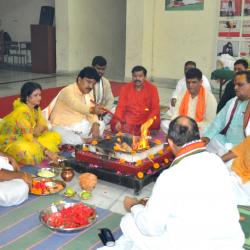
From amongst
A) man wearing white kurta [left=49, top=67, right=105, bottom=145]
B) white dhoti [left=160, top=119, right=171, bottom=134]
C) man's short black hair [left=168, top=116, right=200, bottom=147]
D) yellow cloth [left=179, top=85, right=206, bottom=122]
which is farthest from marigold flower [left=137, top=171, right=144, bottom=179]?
white dhoti [left=160, top=119, right=171, bottom=134]

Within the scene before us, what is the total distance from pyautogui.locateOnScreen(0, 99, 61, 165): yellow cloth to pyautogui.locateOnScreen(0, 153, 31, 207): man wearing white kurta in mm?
751

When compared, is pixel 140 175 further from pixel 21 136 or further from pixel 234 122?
pixel 21 136

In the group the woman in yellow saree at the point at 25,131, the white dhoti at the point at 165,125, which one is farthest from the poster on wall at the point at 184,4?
the woman in yellow saree at the point at 25,131

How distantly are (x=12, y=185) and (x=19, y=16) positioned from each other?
12.1 meters

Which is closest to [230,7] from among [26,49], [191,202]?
[26,49]

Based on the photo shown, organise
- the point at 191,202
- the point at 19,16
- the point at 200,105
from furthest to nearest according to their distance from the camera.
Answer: the point at 19,16 → the point at 200,105 → the point at 191,202

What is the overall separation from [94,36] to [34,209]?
32.7 ft

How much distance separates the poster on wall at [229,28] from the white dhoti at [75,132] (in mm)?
5473

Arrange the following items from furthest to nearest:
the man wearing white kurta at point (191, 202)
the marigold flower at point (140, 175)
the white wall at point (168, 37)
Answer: the white wall at point (168, 37)
the marigold flower at point (140, 175)
the man wearing white kurta at point (191, 202)

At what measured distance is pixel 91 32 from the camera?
1245 centimetres

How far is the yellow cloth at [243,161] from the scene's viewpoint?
3.40m

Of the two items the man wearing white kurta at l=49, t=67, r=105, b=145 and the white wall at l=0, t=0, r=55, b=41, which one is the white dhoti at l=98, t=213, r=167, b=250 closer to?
the man wearing white kurta at l=49, t=67, r=105, b=145

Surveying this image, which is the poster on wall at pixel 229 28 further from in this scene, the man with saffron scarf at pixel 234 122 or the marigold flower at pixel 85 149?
the marigold flower at pixel 85 149

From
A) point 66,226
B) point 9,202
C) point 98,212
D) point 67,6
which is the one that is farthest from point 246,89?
point 67,6
